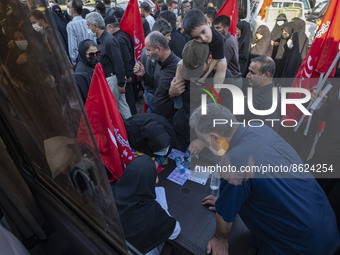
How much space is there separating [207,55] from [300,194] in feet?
5.35

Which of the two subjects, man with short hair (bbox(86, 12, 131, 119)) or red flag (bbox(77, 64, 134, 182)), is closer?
red flag (bbox(77, 64, 134, 182))

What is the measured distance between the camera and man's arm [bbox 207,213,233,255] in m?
1.54

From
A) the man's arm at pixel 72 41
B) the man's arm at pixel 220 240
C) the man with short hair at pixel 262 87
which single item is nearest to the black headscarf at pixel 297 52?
the man with short hair at pixel 262 87

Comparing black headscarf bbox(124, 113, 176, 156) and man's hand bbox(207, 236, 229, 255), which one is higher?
black headscarf bbox(124, 113, 176, 156)

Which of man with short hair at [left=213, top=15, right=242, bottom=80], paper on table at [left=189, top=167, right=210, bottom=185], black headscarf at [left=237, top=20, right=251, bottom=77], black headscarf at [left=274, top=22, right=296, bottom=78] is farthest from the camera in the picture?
black headscarf at [left=237, top=20, right=251, bottom=77]

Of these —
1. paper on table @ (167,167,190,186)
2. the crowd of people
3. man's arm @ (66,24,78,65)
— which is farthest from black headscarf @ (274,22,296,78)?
man's arm @ (66,24,78,65)

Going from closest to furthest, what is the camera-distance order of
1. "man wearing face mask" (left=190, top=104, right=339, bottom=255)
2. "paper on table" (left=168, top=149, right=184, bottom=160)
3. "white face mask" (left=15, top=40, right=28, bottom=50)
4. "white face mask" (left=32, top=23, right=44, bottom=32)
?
"white face mask" (left=32, top=23, right=44, bottom=32) < "white face mask" (left=15, top=40, right=28, bottom=50) < "man wearing face mask" (left=190, top=104, right=339, bottom=255) < "paper on table" (left=168, top=149, right=184, bottom=160)

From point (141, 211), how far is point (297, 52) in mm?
4228

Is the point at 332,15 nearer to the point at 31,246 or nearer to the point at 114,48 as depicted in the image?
the point at 114,48

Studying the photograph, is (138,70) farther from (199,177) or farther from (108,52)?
(199,177)


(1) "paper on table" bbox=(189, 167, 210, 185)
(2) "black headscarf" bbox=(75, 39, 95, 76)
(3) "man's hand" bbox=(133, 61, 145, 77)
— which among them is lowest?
(1) "paper on table" bbox=(189, 167, 210, 185)

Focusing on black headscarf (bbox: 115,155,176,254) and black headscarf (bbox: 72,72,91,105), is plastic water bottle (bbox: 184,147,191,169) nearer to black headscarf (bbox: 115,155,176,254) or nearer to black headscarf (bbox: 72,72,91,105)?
black headscarf (bbox: 115,155,176,254)

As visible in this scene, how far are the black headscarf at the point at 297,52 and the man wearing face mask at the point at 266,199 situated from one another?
3.39 m

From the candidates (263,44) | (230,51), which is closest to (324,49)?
(230,51)
